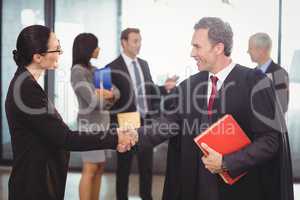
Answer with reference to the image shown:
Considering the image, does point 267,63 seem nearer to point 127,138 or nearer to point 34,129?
point 127,138

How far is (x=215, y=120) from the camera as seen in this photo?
2.29m

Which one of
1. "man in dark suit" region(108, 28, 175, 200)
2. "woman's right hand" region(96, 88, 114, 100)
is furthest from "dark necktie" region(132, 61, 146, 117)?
"woman's right hand" region(96, 88, 114, 100)

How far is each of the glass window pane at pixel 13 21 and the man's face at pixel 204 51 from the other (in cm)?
380

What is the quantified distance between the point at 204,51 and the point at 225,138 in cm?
48

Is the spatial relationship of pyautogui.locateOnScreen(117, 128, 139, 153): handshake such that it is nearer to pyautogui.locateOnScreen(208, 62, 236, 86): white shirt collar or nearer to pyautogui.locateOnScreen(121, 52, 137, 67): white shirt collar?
pyautogui.locateOnScreen(208, 62, 236, 86): white shirt collar

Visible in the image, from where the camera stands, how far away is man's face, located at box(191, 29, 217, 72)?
233cm

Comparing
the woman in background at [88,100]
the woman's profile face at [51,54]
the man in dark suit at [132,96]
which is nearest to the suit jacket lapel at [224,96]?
the woman's profile face at [51,54]

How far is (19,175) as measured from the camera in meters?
2.24

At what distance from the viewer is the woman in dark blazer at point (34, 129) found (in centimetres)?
221

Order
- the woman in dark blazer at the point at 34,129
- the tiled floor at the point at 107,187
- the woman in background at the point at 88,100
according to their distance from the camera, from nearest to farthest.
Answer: the woman in dark blazer at the point at 34,129
the woman in background at the point at 88,100
the tiled floor at the point at 107,187

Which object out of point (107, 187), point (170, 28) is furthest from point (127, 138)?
point (170, 28)

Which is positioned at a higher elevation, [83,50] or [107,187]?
[83,50]

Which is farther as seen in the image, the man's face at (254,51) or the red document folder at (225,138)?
the man's face at (254,51)

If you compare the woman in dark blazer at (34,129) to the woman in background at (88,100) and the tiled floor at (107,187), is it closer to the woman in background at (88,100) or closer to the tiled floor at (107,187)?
the woman in background at (88,100)
